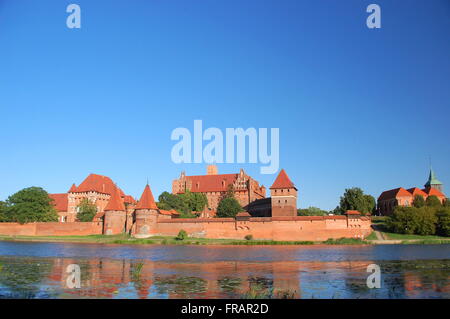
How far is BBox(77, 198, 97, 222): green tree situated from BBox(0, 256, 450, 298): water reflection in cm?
3413

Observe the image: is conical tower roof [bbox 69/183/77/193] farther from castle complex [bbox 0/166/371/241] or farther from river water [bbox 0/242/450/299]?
river water [bbox 0/242/450/299]

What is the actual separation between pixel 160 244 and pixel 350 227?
64.5ft

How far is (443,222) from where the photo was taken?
44.9 meters

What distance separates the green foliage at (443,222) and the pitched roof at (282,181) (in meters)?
16.8

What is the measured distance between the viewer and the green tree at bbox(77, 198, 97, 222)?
170ft

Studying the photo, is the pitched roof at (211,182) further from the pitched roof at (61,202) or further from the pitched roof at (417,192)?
the pitched roof at (417,192)

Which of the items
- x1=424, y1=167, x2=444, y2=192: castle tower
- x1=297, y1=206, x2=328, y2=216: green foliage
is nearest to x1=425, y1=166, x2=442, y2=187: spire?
x1=424, y1=167, x2=444, y2=192: castle tower

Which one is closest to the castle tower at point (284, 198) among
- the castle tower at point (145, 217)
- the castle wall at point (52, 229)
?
the castle tower at point (145, 217)

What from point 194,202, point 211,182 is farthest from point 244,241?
point 211,182

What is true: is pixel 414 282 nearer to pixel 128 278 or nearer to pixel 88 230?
pixel 128 278

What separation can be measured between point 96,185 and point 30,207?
1118 centimetres

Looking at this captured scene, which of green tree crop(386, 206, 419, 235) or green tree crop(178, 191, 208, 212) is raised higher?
green tree crop(178, 191, 208, 212)

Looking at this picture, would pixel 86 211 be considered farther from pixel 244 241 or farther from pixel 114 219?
pixel 244 241

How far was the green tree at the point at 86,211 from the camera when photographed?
5169 cm
